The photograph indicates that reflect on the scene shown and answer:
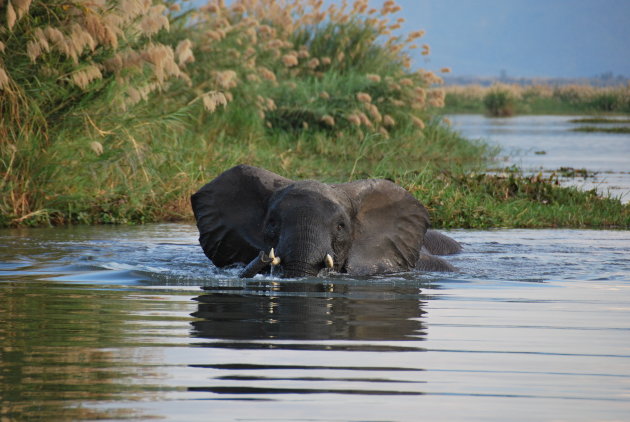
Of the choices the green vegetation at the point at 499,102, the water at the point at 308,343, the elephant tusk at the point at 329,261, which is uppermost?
the green vegetation at the point at 499,102

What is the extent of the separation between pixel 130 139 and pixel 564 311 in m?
7.66

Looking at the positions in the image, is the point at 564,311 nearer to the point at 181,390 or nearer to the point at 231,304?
the point at 231,304

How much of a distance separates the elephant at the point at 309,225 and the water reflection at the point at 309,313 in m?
0.28

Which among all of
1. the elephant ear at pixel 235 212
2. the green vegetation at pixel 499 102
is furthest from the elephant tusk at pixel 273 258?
the green vegetation at pixel 499 102

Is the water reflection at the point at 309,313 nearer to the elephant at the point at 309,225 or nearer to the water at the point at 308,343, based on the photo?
the water at the point at 308,343

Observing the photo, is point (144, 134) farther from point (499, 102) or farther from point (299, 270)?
point (499, 102)

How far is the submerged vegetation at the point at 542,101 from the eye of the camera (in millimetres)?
59469

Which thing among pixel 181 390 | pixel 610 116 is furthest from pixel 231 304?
pixel 610 116

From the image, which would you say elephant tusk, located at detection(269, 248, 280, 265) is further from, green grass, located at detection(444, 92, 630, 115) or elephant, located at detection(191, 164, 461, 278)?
green grass, located at detection(444, 92, 630, 115)

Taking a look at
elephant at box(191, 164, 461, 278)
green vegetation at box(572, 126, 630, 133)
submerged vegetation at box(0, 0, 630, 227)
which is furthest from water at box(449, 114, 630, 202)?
elephant at box(191, 164, 461, 278)

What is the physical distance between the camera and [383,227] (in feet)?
29.1

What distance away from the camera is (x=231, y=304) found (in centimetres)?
683

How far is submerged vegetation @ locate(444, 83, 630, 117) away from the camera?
59.5m

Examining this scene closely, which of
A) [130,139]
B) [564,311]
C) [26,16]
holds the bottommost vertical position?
[564,311]
